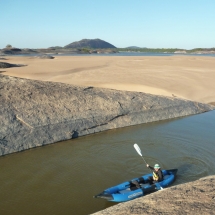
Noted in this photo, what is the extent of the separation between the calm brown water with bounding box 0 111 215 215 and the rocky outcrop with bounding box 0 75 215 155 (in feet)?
1.80

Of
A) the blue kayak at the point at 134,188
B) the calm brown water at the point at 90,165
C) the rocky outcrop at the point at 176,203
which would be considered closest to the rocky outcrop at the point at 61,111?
the calm brown water at the point at 90,165

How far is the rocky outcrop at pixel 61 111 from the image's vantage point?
11.9m

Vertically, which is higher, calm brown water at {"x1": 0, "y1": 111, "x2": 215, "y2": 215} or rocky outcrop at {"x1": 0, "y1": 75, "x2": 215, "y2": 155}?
rocky outcrop at {"x1": 0, "y1": 75, "x2": 215, "y2": 155}

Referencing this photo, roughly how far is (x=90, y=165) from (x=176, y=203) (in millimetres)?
4870

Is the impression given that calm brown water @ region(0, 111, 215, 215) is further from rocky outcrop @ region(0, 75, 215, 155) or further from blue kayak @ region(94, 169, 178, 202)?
rocky outcrop @ region(0, 75, 215, 155)

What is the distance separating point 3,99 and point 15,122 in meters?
1.42

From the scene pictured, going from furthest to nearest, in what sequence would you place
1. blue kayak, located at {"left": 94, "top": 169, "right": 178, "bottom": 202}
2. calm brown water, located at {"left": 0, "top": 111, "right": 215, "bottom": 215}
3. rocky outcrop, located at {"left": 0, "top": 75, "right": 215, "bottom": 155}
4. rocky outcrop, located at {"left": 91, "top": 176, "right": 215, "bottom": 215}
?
rocky outcrop, located at {"left": 0, "top": 75, "right": 215, "bottom": 155}, calm brown water, located at {"left": 0, "top": 111, "right": 215, "bottom": 215}, blue kayak, located at {"left": 94, "top": 169, "right": 178, "bottom": 202}, rocky outcrop, located at {"left": 91, "top": 176, "right": 215, "bottom": 215}

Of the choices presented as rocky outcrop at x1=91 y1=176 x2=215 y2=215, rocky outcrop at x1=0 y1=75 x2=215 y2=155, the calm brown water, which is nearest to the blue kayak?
the calm brown water

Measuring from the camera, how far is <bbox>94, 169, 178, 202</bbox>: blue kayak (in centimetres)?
792

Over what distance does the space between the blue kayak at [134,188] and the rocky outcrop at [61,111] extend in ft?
16.3

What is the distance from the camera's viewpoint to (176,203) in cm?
605

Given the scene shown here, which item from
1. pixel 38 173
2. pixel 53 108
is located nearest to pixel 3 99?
pixel 53 108

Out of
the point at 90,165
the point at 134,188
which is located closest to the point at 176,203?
the point at 134,188

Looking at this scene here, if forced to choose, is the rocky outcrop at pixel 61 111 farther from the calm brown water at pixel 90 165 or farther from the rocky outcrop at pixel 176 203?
the rocky outcrop at pixel 176 203
